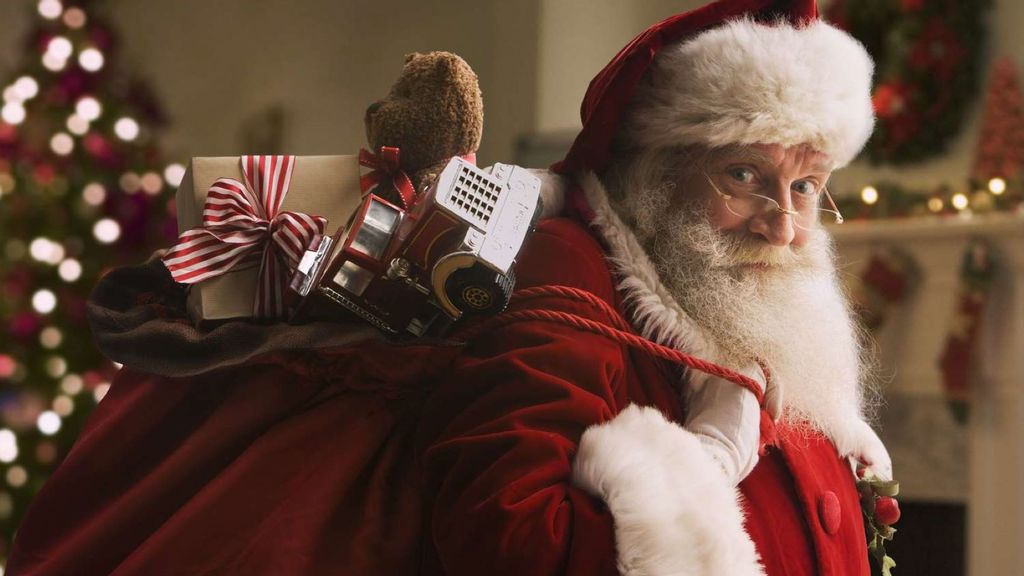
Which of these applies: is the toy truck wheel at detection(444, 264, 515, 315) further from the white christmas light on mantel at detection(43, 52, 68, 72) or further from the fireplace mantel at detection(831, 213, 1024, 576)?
the white christmas light on mantel at detection(43, 52, 68, 72)

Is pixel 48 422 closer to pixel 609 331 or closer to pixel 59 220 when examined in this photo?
pixel 59 220

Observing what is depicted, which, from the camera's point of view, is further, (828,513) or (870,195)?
(870,195)

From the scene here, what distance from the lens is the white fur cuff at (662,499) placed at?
38.3 inches

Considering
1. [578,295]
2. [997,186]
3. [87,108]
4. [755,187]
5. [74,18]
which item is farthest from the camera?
[74,18]

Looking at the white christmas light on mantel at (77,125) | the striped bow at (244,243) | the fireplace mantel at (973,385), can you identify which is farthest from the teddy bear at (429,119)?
the white christmas light on mantel at (77,125)

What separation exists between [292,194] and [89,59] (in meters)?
2.59

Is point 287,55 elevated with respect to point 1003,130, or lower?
elevated

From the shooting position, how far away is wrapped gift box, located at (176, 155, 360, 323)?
1209 millimetres

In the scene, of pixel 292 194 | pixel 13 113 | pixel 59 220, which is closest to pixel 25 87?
pixel 13 113

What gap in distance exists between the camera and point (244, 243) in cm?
119

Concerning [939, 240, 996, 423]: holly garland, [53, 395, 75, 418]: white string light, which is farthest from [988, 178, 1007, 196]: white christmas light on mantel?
[53, 395, 75, 418]: white string light

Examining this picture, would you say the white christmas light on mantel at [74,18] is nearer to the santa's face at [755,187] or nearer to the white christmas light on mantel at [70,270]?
the white christmas light on mantel at [70,270]

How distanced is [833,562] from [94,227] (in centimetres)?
285

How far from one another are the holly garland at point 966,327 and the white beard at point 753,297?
2203 millimetres
